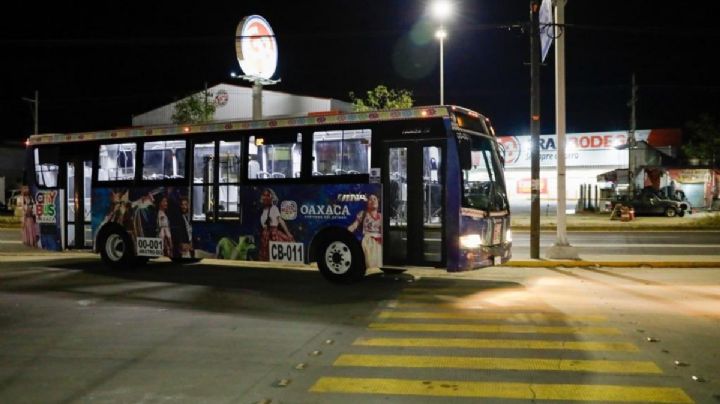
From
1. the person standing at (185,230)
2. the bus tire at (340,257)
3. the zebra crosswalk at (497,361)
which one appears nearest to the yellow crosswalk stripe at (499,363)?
the zebra crosswalk at (497,361)

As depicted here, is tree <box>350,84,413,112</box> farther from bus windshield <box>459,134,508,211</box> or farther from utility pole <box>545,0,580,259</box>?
bus windshield <box>459,134,508,211</box>

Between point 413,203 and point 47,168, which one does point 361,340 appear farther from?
point 47,168

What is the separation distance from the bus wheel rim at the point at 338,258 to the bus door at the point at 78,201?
6.27 metres

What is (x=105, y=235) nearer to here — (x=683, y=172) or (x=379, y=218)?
(x=379, y=218)

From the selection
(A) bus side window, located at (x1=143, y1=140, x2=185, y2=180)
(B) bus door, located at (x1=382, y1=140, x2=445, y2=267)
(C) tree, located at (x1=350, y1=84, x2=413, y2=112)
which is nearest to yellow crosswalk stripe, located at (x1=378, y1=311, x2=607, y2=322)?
(B) bus door, located at (x1=382, y1=140, x2=445, y2=267)

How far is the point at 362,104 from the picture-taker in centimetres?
3403

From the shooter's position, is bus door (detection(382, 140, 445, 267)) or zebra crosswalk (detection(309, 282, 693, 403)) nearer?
zebra crosswalk (detection(309, 282, 693, 403))

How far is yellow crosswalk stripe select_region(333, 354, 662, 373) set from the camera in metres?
6.60

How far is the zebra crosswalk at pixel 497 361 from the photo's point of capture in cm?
588

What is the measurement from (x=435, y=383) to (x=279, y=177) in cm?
768

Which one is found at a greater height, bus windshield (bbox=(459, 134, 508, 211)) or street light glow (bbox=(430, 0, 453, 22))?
street light glow (bbox=(430, 0, 453, 22))

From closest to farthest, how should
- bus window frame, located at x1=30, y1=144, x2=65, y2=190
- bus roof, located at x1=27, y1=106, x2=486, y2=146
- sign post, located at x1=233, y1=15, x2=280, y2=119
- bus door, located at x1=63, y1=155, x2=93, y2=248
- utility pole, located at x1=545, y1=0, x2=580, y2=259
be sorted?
bus roof, located at x1=27, y1=106, x2=486, y2=146
bus door, located at x1=63, y1=155, x2=93, y2=248
bus window frame, located at x1=30, y1=144, x2=65, y2=190
utility pole, located at x1=545, y1=0, x2=580, y2=259
sign post, located at x1=233, y1=15, x2=280, y2=119

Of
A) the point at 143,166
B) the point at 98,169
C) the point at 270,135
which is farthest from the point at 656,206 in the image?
the point at 98,169

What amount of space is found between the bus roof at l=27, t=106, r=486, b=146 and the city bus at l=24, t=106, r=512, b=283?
0.08ft
